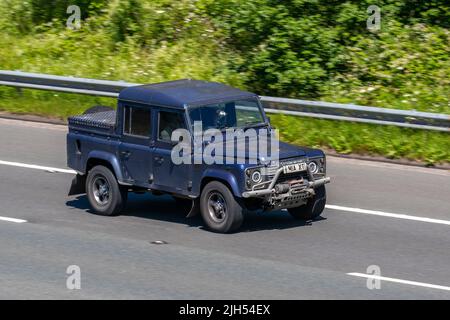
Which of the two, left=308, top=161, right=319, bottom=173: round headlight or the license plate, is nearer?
the license plate

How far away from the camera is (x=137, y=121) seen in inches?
526

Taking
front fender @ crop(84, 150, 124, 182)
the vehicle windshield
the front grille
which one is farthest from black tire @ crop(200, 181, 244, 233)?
front fender @ crop(84, 150, 124, 182)

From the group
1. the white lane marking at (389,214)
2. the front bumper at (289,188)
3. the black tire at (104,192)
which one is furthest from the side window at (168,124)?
the white lane marking at (389,214)

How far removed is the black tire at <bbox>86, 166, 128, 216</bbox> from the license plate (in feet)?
8.01

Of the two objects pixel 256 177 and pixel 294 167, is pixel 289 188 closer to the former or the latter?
pixel 294 167

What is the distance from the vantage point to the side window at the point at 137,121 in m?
13.2

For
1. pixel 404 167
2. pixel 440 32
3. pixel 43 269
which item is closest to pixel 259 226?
pixel 43 269

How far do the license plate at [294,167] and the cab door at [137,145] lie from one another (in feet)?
6.09

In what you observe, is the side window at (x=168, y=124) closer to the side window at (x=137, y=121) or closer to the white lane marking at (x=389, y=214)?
the side window at (x=137, y=121)

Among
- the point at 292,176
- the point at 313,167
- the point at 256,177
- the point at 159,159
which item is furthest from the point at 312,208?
the point at 159,159

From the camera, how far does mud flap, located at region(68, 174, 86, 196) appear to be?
14.1 m

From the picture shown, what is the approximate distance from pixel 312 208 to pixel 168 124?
2195 mm

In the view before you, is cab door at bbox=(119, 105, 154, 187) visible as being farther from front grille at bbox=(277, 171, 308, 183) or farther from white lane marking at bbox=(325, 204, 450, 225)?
white lane marking at bbox=(325, 204, 450, 225)

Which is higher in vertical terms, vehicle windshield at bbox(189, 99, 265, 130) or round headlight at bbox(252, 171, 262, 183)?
vehicle windshield at bbox(189, 99, 265, 130)
